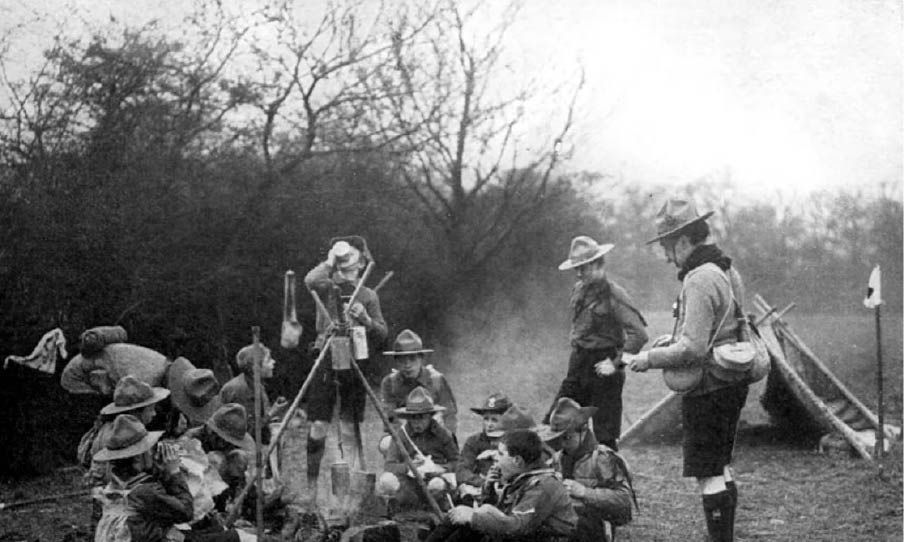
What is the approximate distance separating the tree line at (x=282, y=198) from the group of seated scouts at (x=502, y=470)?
6.79 ft

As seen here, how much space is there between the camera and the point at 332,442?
753 centimetres

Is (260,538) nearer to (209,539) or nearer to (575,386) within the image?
(209,539)

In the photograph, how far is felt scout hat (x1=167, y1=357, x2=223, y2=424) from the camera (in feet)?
17.8

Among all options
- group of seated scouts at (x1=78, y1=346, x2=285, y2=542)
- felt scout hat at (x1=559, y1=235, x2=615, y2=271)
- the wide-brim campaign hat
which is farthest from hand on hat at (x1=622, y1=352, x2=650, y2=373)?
group of seated scouts at (x1=78, y1=346, x2=285, y2=542)

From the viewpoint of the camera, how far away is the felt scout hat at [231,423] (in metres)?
5.23

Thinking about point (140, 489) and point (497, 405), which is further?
point (497, 405)

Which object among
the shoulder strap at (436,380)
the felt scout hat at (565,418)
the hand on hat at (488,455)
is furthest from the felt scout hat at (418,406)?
the felt scout hat at (565,418)

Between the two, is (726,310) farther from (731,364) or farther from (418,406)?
(418,406)

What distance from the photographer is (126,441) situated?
4.10 metres

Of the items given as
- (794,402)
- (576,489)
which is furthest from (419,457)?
(794,402)

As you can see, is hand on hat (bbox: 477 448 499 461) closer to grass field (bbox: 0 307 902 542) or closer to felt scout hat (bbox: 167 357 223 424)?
grass field (bbox: 0 307 902 542)

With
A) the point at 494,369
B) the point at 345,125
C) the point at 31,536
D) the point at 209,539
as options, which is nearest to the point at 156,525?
→ the point at 209,539

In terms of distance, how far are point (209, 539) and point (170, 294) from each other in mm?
4808

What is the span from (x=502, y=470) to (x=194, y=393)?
212 cm
